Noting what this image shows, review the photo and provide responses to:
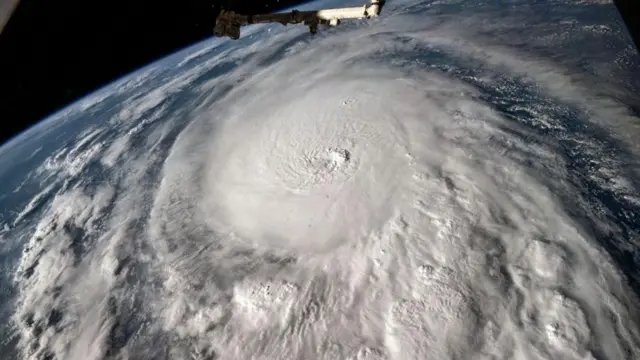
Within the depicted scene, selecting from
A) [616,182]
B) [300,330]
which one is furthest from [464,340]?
[616,182]

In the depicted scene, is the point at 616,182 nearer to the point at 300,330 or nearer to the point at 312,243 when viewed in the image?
the point at 312,243

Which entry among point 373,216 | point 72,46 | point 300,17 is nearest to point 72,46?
point 72,46

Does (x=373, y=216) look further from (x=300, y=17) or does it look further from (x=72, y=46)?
(x=72, y=46)

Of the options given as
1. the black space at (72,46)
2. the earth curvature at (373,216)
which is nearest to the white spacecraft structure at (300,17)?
the black space at (72,46)

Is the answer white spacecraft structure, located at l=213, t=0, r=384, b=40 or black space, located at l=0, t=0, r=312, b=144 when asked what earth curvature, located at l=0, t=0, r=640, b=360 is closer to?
white spacecraft structure, located at l=213, t=0, r=384, b=40

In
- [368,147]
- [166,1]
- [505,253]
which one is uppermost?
Result: [166,1]

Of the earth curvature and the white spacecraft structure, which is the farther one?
the earth curvature

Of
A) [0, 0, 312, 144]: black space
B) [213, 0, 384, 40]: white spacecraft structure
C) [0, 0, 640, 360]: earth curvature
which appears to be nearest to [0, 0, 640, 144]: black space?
[0, 0, 312, 144]: black space
